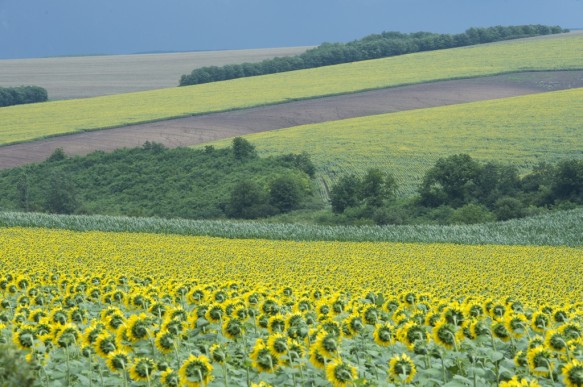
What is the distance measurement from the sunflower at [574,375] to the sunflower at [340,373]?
1.43 meters

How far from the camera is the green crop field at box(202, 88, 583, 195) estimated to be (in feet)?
224

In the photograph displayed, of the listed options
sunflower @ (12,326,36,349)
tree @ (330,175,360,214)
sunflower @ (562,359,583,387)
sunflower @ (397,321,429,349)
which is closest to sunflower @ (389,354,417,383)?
sunflower @ (397,321,429,349)

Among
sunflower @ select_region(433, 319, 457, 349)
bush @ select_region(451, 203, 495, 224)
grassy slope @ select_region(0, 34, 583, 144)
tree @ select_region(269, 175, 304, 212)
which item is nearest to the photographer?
sunflower @ select_region(433, 319, 457, 349)

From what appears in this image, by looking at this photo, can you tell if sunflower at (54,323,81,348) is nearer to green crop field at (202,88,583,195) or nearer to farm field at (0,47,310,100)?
green crop field at (202,88,583,195)

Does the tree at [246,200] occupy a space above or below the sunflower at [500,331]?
below

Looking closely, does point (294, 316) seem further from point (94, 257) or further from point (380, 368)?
point (94, 257)

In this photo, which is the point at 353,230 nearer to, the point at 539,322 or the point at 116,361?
the point at 539,322

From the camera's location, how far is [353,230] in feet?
145

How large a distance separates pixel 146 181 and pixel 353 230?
29.1 meters

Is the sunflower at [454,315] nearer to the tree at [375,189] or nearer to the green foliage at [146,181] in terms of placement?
the tree at [375,189]

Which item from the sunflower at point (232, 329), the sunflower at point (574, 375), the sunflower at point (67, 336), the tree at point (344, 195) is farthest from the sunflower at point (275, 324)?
the tree at point (344, 195)

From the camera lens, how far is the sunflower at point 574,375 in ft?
20.5

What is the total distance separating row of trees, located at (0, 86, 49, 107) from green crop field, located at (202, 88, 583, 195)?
40.7m

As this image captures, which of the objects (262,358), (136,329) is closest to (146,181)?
(136,329)
